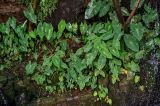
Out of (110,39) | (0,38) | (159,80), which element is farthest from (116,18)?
(0,38)

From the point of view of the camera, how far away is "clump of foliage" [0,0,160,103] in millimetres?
4695

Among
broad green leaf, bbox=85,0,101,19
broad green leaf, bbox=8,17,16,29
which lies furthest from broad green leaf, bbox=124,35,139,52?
broad green leaf, bbox=8,17,16,29

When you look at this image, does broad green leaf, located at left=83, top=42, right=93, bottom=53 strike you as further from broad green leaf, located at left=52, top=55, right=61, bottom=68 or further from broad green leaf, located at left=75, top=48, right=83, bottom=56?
broad green leaf, located at left=52, top=55, right=61, bottom=68

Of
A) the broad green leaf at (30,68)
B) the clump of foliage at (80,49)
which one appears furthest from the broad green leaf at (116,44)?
the broad green leaf at (30,68)

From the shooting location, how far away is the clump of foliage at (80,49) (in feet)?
15.4

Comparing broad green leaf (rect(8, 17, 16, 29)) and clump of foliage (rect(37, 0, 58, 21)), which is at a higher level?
clump of foliage (rect(37, 0, 58, 21))

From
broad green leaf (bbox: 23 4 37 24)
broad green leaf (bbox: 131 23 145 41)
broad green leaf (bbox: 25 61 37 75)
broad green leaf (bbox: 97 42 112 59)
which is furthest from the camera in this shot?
broad green leaf (bbox: 23 4 37 24)

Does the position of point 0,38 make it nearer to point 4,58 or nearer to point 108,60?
point 4,58

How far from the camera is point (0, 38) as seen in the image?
5031 millimetres

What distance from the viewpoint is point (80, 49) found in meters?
4.80

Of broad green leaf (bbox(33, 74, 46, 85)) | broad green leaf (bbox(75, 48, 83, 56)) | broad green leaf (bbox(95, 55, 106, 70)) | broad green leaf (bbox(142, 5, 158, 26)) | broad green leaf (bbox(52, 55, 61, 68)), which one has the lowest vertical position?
broad green leaf (bbox(33, 74, 46, 85))

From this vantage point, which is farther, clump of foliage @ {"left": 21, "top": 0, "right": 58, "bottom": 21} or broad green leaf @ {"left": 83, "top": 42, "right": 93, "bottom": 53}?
clump of foliage @ {"left": 21, "top": 0, "right": 58, "bottom": 21}

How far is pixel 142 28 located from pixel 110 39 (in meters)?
0.48

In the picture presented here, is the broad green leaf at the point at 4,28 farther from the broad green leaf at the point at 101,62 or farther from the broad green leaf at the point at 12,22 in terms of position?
the broad green leaf at the point at 101,62
